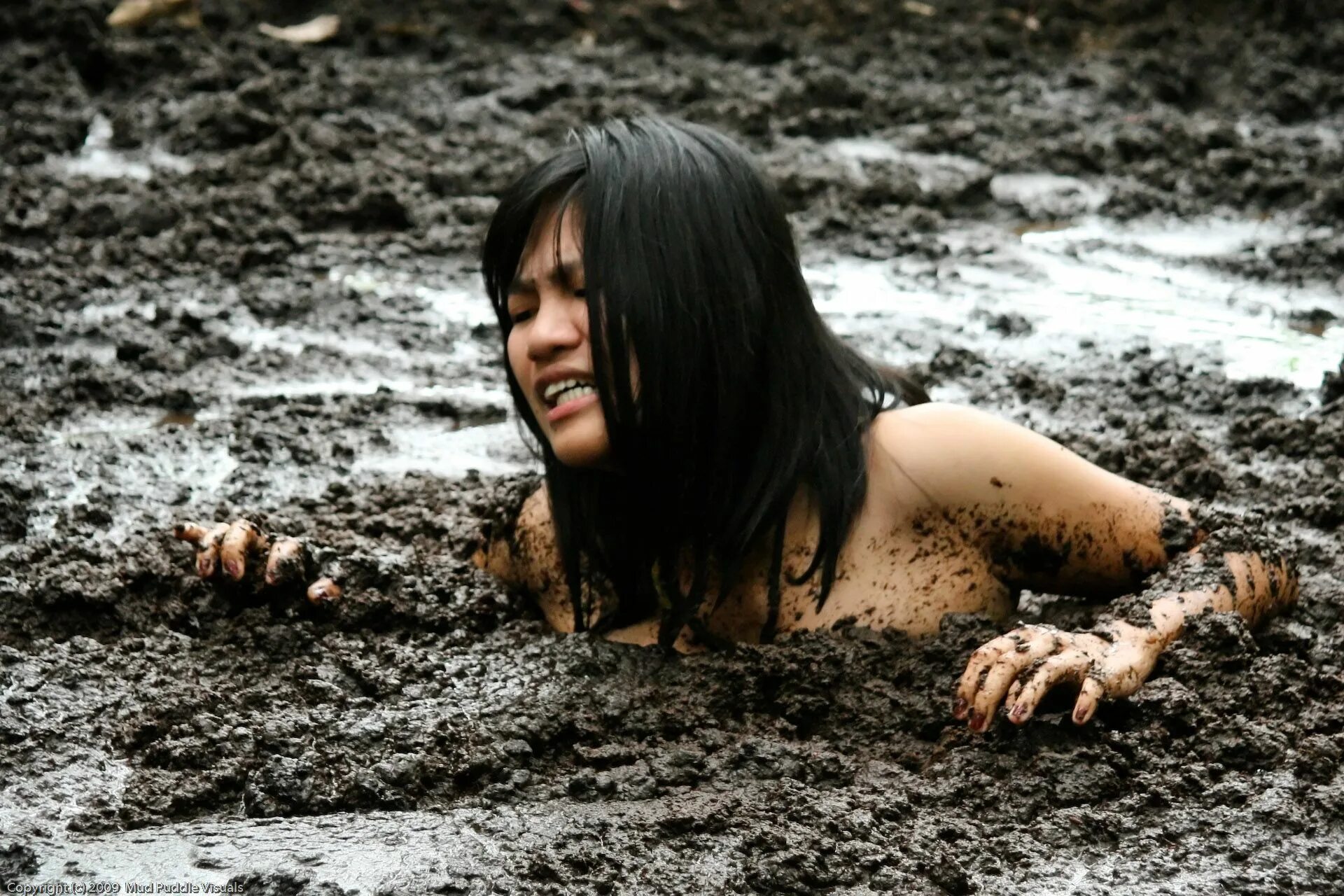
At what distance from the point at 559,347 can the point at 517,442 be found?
4.39 feet

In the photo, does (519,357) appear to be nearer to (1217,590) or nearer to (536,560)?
(536,560)

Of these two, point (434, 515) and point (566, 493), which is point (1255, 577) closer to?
point (566, 493)

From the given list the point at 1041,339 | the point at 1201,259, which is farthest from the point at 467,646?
the point at 1201,259

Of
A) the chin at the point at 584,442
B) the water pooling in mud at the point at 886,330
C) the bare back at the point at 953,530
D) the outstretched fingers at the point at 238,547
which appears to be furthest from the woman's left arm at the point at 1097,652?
the water pooling in mud at the point at 886,330

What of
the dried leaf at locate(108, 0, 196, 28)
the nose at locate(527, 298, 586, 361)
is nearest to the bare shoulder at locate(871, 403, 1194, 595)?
the nose at locate(527, 298, 586, 361)

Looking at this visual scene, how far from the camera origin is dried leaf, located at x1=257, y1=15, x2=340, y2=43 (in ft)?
22.1

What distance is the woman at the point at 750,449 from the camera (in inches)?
108

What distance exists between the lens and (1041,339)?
445cm

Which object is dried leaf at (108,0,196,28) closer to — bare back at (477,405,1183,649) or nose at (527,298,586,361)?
nose at (527,298,586,361)

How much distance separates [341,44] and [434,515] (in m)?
3.71

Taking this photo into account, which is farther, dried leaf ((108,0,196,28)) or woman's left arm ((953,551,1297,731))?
dried leaf ((108,0,196,28))

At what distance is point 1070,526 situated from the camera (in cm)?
280

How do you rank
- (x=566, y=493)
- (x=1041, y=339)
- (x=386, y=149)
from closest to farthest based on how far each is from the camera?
(x=566, y=493)
(x=1041, y=339)
(x=386, y=149)

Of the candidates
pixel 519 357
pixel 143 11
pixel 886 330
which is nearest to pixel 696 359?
pixel 519 357
